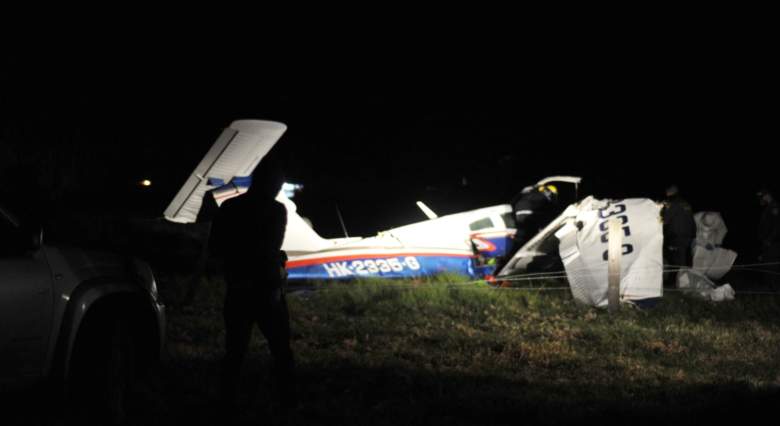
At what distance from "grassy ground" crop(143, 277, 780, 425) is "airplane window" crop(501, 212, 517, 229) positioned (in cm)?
163

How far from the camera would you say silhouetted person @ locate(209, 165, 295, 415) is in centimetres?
475

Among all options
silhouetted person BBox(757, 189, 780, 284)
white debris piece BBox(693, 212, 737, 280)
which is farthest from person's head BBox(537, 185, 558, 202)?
silhouetted person BBox(757, 189, 780, 284)

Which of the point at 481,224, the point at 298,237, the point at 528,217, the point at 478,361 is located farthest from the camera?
the point at 528,217

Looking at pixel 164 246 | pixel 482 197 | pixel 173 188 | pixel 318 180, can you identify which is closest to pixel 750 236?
pixel 482 197

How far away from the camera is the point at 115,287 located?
4746mm

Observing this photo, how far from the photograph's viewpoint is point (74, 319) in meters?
4.39

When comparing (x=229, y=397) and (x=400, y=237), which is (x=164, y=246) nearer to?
(x=400, y=237)

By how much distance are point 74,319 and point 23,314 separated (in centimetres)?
32

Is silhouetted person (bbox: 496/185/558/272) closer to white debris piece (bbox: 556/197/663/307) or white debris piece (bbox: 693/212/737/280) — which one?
white debris piece (bbox: 556/197/663/307)

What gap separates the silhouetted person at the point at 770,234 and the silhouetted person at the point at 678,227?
125cm

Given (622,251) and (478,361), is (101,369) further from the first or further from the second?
(622,251)

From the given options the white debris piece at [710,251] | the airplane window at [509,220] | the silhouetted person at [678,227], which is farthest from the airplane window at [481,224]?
the white debris piece at [710,251]

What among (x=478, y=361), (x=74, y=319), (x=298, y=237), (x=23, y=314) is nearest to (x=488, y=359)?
(x=478, y=361)

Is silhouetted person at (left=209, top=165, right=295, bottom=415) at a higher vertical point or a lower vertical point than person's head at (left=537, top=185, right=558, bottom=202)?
lower
